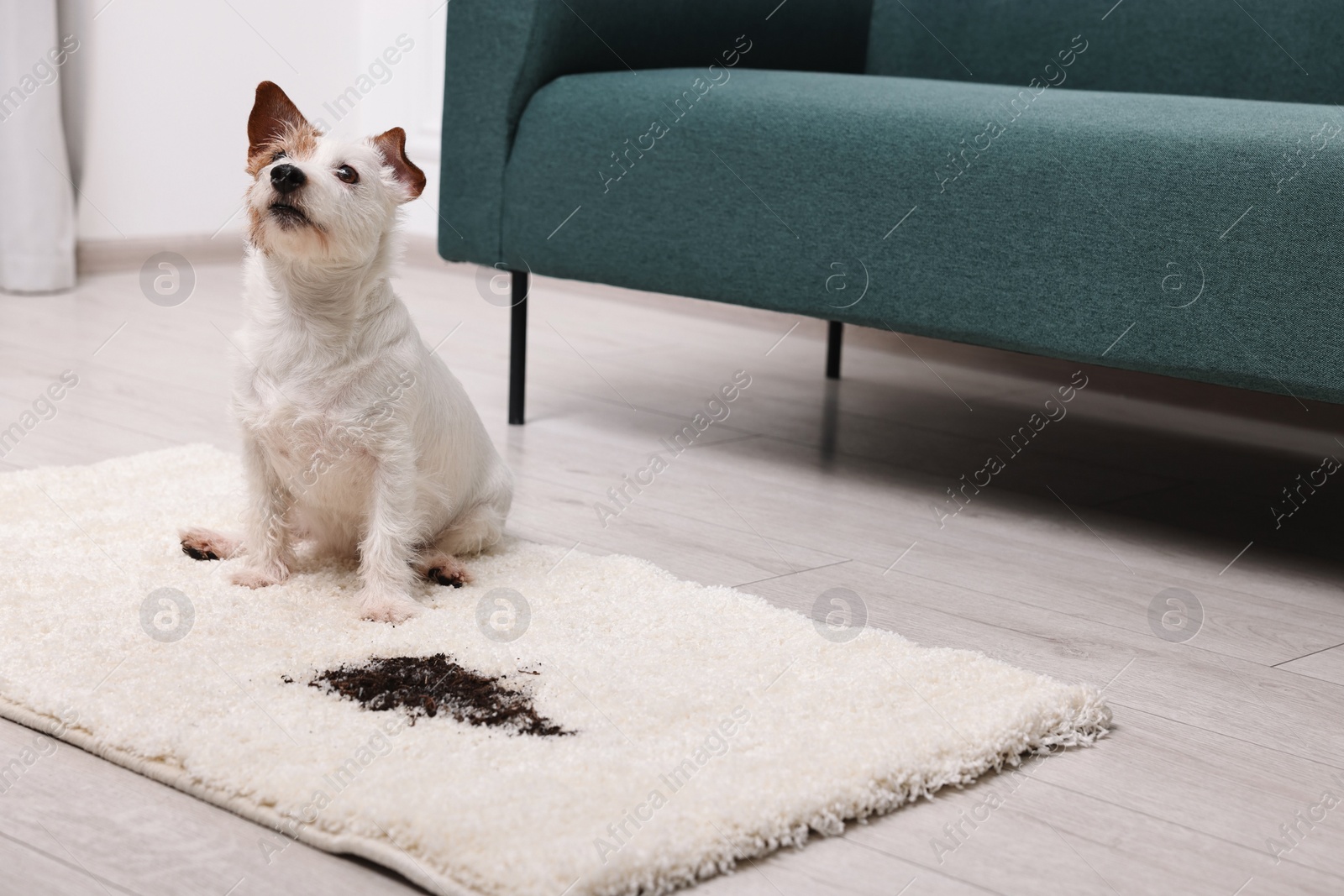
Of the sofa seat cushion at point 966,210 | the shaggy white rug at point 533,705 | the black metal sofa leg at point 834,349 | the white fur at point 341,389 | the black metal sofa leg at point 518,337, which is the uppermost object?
the black metal sofa leg at point 834,349

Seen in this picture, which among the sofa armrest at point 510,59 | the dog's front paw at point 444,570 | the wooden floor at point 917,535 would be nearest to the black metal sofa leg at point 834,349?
the wooden floor at point 917,535

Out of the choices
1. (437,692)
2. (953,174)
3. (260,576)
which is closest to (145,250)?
(260,576)

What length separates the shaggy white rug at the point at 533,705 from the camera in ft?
3.49

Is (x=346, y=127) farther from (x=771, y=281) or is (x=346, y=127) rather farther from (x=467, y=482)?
(x=467, y=482)

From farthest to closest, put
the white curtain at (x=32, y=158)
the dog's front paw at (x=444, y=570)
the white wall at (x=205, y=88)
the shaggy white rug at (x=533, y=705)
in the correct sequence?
1. the white wall at (x=205, y=88)
2. the white curtain at (x=32, y=158)
3. the dog's front paw at (x=444, y=570)
4. the shaggy white rug at (x=533, y=705)

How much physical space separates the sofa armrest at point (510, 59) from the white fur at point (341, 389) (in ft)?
2.70

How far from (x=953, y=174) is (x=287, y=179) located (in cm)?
97

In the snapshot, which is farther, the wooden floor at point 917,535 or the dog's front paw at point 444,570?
the dog's front paw at point 444,570

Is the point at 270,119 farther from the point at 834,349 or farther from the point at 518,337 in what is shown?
the point at 834,349

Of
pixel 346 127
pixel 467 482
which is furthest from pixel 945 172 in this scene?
pixel 346 127

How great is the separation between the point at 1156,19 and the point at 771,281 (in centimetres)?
106

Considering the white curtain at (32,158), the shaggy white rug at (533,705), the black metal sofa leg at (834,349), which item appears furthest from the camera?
the white curtain at (32,158)

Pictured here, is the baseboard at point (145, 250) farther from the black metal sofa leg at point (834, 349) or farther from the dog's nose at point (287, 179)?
the dog's nose at point (287, 179)

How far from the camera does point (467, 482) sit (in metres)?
1.71
